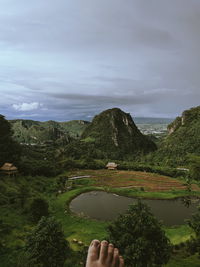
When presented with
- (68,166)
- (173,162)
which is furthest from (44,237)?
(173,162)

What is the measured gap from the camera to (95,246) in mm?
3801

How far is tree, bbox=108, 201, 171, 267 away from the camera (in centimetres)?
866

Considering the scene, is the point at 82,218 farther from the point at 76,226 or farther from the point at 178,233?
the point at 178,233

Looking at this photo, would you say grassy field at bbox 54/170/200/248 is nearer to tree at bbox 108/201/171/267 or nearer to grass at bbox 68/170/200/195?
grass at bbox 68/170/200/195

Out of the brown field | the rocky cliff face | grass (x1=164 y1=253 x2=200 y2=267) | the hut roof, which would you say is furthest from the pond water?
the rocky cliff face

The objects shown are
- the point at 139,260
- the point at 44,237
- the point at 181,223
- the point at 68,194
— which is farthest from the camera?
the point at 68,194

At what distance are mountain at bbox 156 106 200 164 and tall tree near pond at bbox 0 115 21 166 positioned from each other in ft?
173

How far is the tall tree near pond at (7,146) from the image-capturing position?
3588cm

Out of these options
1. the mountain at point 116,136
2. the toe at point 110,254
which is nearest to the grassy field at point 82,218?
the toe at point 110,254

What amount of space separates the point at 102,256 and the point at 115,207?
2695 centimetres

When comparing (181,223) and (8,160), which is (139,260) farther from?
(8,160)

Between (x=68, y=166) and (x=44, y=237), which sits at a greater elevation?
(x=44, y=237)

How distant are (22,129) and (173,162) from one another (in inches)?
4828

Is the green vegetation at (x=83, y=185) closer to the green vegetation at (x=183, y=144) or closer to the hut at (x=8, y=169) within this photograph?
the green vegetation at (x=183, y=144)
